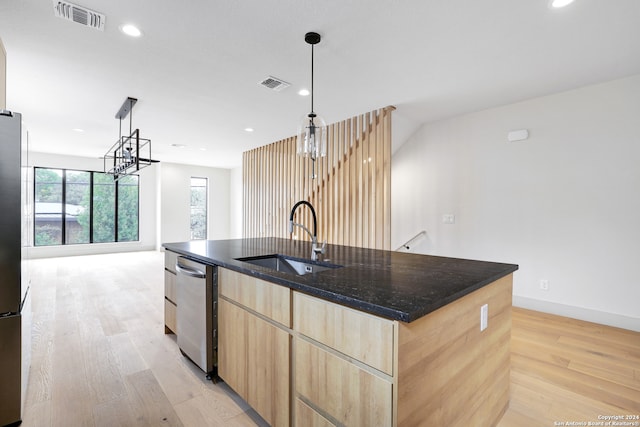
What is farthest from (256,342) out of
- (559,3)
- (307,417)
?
(559,3)

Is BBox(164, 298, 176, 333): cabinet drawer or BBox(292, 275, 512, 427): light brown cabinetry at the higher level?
BBox(292, 275, 512, 427): light brown cabinetry

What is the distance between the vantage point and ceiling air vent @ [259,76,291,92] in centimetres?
317

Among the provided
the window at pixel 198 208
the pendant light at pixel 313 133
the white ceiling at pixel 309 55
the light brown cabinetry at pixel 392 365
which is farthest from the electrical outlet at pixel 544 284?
the window at pixel 198 208

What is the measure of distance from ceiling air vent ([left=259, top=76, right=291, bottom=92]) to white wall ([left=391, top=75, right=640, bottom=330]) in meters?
2.52

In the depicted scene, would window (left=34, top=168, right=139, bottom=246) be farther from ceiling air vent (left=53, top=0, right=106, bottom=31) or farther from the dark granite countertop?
the dark granite countertop

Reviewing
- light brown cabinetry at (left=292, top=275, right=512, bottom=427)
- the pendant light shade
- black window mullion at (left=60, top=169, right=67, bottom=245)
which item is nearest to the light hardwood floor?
light brown cabinetry at (left=292, top=275, right=512, bottom=427)

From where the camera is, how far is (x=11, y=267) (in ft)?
5.42

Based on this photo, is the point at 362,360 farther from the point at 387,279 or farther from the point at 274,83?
the point at 274,83

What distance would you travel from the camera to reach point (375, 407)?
107 centimetres

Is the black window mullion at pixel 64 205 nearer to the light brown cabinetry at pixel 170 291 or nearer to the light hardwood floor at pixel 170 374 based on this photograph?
the light hardwood floor at pixel 170 374

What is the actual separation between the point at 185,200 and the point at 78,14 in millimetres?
7517

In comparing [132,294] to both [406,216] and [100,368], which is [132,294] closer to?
[100,368]

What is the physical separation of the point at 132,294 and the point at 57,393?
257 centimetres

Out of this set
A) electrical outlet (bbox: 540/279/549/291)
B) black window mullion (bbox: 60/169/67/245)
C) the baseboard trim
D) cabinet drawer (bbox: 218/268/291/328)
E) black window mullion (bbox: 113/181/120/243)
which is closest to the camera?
cabinet drawer (bbox: 218/268/291/328)
